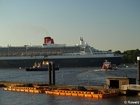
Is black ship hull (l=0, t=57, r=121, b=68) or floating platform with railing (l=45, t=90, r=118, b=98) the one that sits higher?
black ship hull (l=0, t=57, r=121, b=68)

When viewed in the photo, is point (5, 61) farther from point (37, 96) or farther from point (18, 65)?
point (37, 96)

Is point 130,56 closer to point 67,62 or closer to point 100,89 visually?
point 67,62

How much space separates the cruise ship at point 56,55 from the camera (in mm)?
125062

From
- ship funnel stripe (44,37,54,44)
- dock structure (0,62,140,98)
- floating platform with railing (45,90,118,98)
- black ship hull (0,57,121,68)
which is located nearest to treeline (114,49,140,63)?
black ship hull (0,57,121,68)

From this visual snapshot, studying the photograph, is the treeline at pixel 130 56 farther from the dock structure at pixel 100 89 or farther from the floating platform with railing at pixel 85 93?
the floating platform with railing at pixel 85 93

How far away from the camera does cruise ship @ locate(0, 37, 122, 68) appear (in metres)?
125

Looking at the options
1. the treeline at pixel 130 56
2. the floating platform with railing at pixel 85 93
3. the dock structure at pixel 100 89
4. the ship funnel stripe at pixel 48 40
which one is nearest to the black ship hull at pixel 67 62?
the ship funnel stripe at pixel 48 40

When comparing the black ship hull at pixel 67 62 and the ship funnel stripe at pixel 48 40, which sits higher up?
the ship funnel stripe at pixel 48 40

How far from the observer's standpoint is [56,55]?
129m

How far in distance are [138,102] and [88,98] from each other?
561 centimetres

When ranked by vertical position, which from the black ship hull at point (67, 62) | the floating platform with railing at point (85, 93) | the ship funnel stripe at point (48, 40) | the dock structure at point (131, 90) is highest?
the ship funnel stripe at point (48, 40)

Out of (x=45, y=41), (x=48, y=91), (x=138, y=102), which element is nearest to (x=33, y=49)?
(x=45, y=41)

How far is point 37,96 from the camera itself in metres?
39.3

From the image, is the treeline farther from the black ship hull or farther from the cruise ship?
the black ship hull
